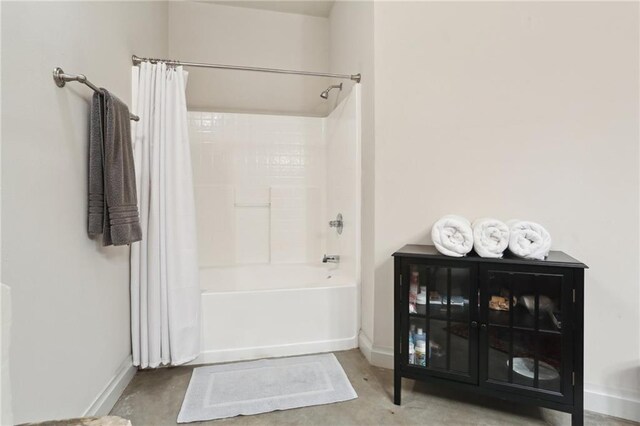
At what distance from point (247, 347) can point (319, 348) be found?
1.58ft

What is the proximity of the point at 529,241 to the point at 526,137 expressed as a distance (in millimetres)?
593

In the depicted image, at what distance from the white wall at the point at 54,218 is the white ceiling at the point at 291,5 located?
155cm

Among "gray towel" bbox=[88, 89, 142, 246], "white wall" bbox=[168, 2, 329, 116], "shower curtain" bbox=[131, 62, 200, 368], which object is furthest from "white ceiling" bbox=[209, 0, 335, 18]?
"gray towel" bbox=[88, 89, 142, 246]

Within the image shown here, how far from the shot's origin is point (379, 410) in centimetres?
157

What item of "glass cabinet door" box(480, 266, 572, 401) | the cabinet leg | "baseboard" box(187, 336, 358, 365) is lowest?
"baseboard" box(187, 336, 358, 365)

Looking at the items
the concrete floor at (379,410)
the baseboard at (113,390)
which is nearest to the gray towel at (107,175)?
the baseboard at (113,390)

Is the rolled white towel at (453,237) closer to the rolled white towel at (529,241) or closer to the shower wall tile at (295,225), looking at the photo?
the rolled white towel at (529,241)

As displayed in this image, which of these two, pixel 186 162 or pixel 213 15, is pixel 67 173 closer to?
pixel 186 162

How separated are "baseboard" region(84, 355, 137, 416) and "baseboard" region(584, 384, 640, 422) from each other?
7.70 feet

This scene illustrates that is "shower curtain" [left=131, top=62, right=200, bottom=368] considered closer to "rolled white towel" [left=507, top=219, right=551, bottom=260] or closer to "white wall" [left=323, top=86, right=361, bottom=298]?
"white wall" [left=323, top=86, right=361, bottom=298]

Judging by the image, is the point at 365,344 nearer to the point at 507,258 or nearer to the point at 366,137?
the point at 507,258

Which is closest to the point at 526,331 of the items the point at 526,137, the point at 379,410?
the point at 379,410

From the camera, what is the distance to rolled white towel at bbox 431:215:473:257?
150 centimetres

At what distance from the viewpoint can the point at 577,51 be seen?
1545mm
